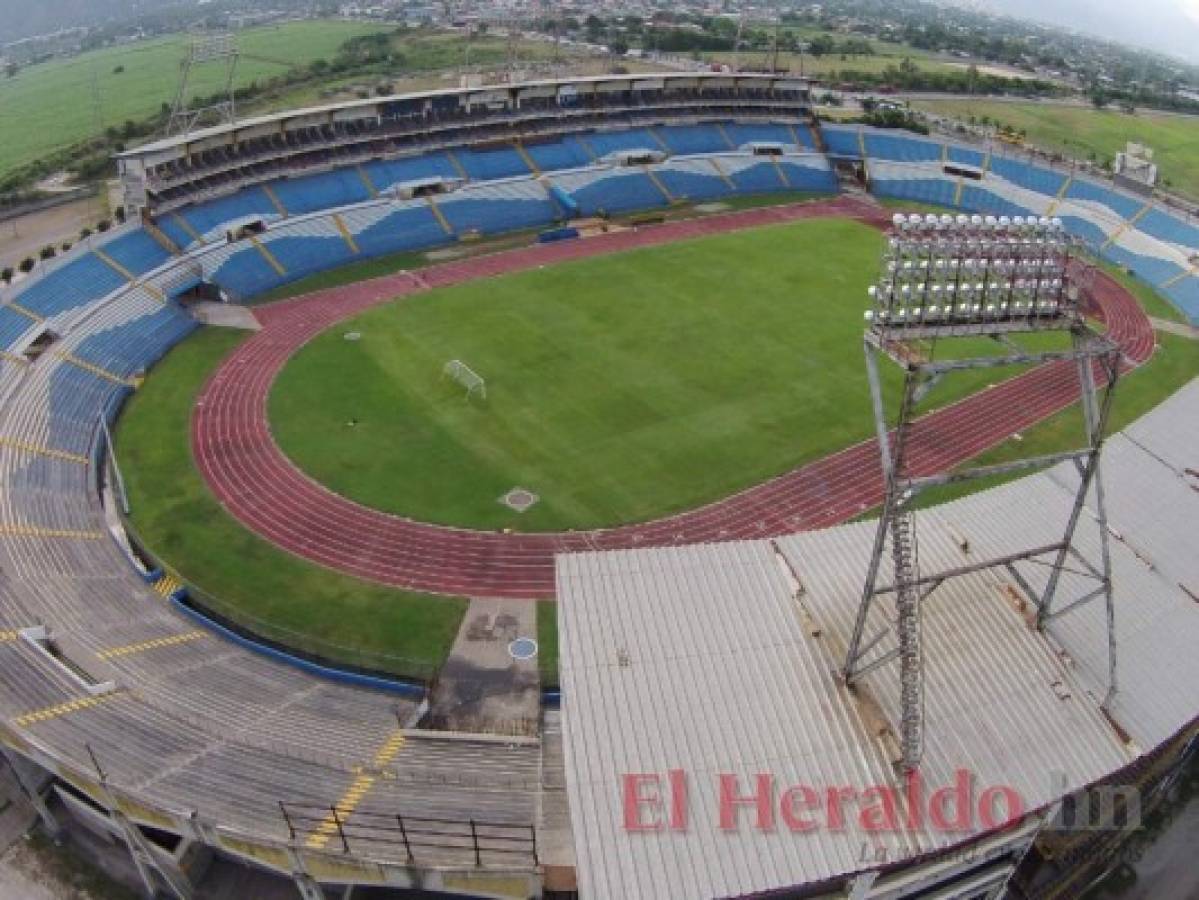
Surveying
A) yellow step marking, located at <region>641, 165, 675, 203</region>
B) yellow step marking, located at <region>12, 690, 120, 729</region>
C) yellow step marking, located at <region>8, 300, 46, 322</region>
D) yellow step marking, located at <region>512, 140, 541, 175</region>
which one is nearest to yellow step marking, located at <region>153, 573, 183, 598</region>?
yellow step marking, located at <region>12, 690, 120, 729</region>

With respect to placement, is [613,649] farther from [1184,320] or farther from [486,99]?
[486,99]

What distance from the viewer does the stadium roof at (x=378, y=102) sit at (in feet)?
199

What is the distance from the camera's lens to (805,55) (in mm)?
148000

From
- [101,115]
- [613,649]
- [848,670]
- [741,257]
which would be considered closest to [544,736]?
[613,649]

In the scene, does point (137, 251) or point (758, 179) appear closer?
point (137, 251)

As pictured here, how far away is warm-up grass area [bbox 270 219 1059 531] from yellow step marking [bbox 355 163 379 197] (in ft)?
49.5

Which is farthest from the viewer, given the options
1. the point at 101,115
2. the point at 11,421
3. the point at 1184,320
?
the point at 101,115

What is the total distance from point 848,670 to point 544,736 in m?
10.1

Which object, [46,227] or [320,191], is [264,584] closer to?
[320,191]

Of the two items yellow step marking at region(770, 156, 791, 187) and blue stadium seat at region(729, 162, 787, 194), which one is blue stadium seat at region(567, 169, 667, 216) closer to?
blue stadium seat at region(729, 162, 787, 194)

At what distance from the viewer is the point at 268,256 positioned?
60875mm

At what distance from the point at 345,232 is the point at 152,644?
41692 mm

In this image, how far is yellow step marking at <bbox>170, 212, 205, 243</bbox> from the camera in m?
59.6

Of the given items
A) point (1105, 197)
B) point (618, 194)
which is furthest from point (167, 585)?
point (1105, 197)
